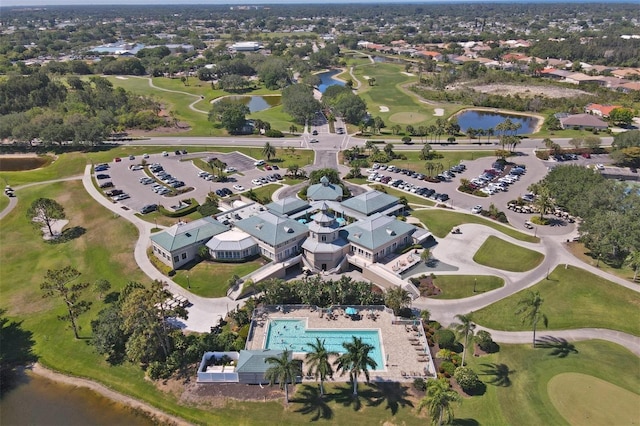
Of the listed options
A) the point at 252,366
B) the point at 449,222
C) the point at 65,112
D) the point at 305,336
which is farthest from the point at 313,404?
Result: the point at 65,112

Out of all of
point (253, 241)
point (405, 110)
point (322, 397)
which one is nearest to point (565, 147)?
point (405, 110)

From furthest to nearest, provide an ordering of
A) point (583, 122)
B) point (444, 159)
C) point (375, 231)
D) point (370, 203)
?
point (583, 122) → point (444, 159) → point (370, 203) → point (375, 231)

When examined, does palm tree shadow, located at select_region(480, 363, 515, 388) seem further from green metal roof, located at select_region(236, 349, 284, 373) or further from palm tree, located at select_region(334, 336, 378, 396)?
green metal roof, located at select_region(236, 349, 284, 373)

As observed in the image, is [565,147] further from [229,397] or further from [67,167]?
[67,167]

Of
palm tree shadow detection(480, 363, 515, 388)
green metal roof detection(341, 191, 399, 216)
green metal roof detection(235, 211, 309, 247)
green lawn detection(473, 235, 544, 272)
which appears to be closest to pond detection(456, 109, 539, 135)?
green metal roof detection(341, 191, 399, 216)

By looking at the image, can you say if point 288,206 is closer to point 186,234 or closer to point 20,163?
point 186,234

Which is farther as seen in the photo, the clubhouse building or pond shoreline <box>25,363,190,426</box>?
the clubhouse building
